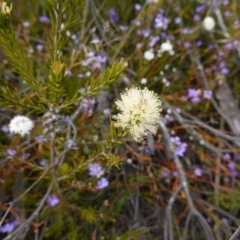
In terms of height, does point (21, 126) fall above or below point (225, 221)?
above

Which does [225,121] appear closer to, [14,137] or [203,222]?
[203,222]

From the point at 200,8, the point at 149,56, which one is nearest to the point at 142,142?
the point at 149,56

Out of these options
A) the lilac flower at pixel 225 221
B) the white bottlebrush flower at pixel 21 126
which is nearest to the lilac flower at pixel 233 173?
the lilac flower at pixel 225 221

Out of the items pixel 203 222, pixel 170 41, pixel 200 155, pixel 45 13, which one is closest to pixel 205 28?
pixel 170 41

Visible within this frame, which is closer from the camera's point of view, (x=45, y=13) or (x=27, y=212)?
(x=27, y=212)

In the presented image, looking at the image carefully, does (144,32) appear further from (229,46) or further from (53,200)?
(53,200)

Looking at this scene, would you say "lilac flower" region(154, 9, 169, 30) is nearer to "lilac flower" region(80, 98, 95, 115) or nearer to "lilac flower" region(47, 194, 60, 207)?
"lilac flower" region(80, 98, 95, 115)

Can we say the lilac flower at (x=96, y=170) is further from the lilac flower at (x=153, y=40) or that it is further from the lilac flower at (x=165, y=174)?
the lilac flower at (x=153, y=40)

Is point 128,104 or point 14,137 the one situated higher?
point 14,137
